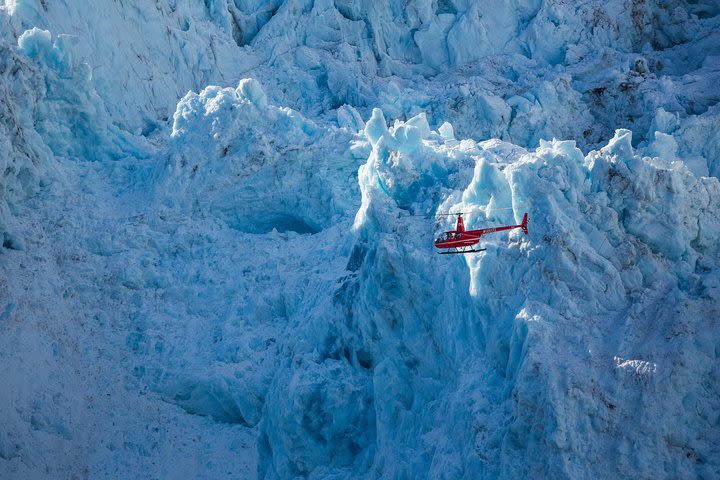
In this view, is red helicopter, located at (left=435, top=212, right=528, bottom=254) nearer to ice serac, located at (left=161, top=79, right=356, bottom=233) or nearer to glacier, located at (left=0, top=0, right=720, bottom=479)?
glacier, located at (left=0, top=0, right=720, bottom=479)

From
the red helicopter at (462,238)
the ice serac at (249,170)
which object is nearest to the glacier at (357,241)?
the ice serac at (249,170)

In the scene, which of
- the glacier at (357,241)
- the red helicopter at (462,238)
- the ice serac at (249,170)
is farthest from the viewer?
the ice serac at (249,170)

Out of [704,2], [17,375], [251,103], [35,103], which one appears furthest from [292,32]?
[17,375]

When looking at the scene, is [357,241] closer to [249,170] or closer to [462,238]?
[462,238]

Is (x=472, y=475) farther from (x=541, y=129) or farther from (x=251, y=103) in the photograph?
(x=541, y=129)

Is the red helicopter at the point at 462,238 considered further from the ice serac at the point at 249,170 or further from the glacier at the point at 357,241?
the ice serac at the point at 249,170

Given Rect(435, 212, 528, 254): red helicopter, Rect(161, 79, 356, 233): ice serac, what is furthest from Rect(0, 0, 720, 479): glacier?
Rect(435, 212, 528, 254): red helicopter
